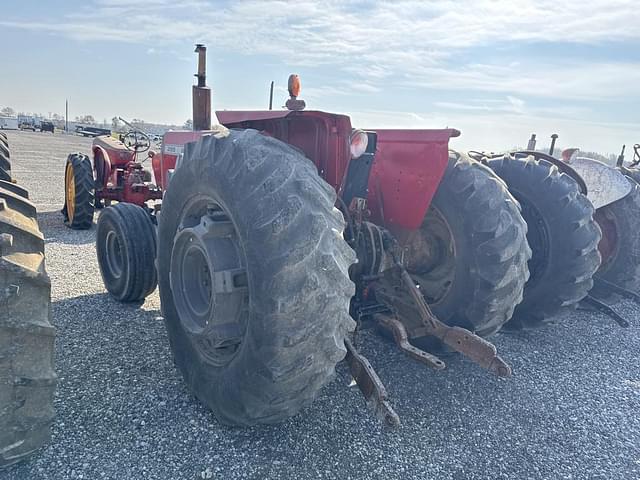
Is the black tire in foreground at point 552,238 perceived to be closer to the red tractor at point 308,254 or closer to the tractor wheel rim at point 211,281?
the red tractor at point 308,254

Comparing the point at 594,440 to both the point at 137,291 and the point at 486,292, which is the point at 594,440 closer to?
the point at 486,292

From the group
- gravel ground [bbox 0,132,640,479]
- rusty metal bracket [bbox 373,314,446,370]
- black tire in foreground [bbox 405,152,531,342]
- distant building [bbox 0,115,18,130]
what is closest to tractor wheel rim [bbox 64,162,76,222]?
gravel ground [bbox 0,132,640,479]

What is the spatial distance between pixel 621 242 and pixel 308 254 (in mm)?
4902

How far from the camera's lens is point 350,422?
2682 mm

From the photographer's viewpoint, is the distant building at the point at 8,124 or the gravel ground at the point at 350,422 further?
the distant building at the point at 8,124

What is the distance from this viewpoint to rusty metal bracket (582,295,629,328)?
481 cm

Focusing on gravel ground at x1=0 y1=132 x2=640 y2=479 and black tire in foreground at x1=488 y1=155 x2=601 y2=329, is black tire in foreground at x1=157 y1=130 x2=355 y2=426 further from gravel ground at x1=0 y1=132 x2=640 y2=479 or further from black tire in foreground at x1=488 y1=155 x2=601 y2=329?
black tire in foreground at x1=488 y1=155 x2=601 y2=329

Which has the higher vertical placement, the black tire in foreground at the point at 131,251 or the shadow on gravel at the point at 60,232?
the black tire in foreground at the point at 131,251

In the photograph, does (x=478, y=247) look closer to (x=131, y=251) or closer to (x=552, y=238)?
(x=552, y=238)

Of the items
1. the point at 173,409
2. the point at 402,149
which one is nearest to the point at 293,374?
the point at 173,409

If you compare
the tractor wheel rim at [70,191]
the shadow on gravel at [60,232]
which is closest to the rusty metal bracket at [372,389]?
the shadow on gravel at [60,232]

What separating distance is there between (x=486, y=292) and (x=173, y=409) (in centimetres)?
206

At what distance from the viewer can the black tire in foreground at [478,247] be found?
2918mm

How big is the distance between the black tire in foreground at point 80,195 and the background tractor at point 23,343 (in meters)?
5.24
